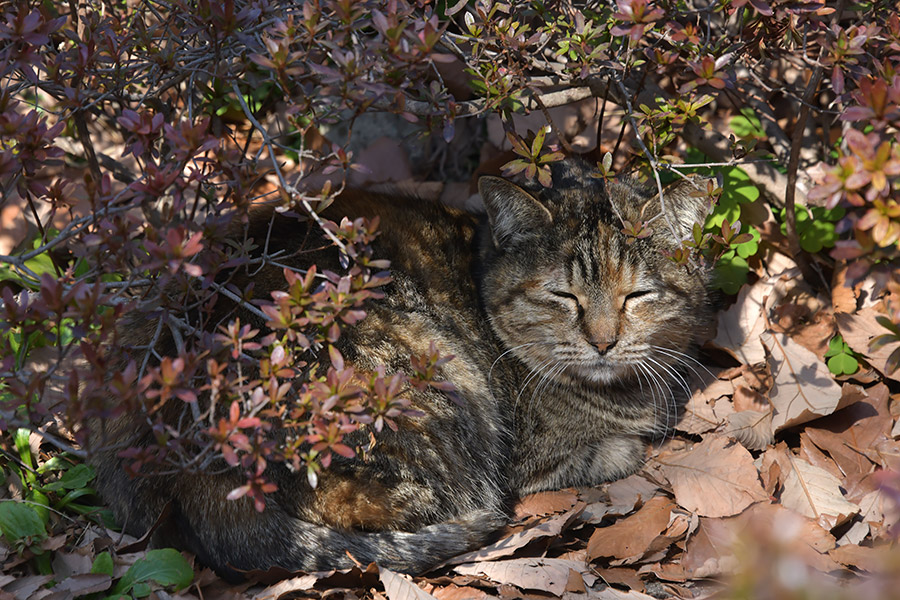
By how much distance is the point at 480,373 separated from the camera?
10.4 feet

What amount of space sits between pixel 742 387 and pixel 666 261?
807mm

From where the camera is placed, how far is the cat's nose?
10.0 feet

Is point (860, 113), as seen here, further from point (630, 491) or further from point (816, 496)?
point (630, 491)

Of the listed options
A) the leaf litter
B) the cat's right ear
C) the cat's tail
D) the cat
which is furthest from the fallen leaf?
the cat's right ear

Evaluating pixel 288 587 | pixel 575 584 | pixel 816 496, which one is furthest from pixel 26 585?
pixel 816 496

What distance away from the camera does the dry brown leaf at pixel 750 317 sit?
361cm

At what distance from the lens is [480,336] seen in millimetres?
3344

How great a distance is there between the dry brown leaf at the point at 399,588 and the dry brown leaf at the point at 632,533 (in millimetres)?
691

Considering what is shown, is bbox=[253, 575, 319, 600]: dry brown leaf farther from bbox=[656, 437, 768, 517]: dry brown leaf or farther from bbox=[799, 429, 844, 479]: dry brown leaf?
bbox=[799, 429, 844, 479]: dry brown leaf

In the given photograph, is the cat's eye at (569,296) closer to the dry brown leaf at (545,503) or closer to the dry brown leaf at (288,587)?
the dry brown leaf at (545,503)

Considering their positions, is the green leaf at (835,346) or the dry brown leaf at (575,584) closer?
the dry brown leaf at (575,584)

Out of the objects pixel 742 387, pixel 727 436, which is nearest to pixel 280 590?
pixel 727 436

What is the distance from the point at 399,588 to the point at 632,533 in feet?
3.12

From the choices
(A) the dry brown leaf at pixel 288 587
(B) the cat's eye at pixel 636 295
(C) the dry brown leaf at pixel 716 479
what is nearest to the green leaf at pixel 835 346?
(C) the dry brown leaf at pixel 716 479
